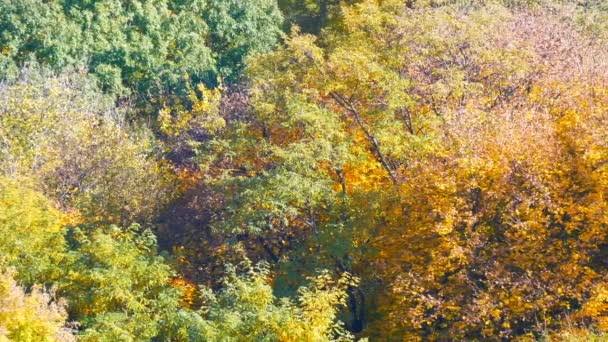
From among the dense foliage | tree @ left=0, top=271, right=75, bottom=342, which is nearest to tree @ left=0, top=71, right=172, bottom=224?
the dense foliage

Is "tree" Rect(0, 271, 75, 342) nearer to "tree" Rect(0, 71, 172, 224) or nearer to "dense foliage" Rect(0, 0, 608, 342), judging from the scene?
"dense foliage" Rect(0, 0, 608, 342)

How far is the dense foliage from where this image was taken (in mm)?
23156

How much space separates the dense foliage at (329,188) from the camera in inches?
912

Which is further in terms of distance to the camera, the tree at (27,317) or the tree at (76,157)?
the tree at (76,157)

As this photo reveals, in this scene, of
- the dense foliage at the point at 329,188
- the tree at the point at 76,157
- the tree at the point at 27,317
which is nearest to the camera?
the tree at the point at 27,317

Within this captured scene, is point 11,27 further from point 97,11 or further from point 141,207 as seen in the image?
point 141,207

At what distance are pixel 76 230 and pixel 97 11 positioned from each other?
20892 millimetres

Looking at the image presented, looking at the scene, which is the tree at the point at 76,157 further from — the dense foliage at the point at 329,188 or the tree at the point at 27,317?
the tree at the point at 27,317

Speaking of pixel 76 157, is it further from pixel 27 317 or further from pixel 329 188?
pixel 27 317

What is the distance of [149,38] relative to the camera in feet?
156

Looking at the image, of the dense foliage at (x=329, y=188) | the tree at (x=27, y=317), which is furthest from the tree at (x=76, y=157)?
the tree at (x=27, y=317)

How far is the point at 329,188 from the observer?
1136 inches

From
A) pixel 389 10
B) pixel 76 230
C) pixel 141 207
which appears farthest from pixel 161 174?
pixel 389 10

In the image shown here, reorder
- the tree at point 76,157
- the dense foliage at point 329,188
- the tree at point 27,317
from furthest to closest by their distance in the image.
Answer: the tree at point 76,157, the dense foliage at point 329,188, the tree at point 27,317
